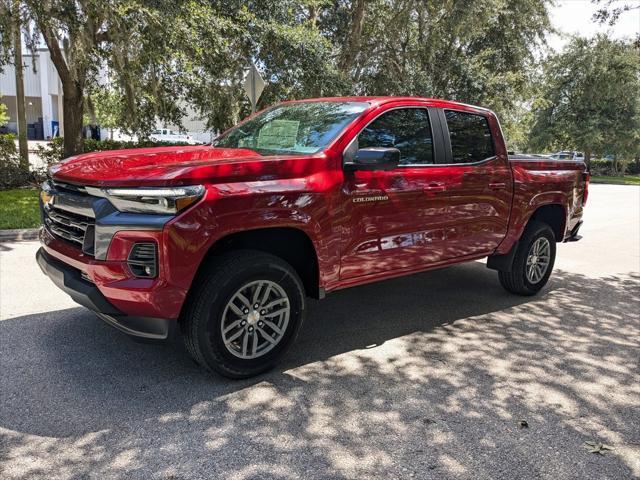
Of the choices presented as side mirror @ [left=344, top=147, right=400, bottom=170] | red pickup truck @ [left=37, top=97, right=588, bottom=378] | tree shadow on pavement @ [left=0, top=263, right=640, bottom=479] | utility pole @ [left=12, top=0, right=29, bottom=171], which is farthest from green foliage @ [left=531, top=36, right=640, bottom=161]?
side mirror @ [left=344, top=147, right=400, bottom=170]

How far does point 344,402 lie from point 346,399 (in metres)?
0.04

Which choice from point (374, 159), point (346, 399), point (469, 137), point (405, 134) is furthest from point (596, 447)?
point (469, 137)

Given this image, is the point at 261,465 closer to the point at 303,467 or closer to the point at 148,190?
the point at 303,467

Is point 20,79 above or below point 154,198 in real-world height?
above

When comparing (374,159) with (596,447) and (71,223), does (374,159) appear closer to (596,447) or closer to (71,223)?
(71,223)

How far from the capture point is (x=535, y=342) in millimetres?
4711

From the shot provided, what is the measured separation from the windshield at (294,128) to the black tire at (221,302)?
3.19ft

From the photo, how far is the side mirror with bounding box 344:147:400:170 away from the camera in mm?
3881

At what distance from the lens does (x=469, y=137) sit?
204 inches

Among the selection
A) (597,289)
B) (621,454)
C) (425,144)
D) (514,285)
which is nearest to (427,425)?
(621,454)

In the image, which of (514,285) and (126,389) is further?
(514,285)

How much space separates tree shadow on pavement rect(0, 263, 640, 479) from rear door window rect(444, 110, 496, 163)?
61.4 inches

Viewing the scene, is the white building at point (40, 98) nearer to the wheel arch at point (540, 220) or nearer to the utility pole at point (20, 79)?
the utility pole at point (20, 79)

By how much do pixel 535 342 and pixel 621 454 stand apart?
67.6 inches
